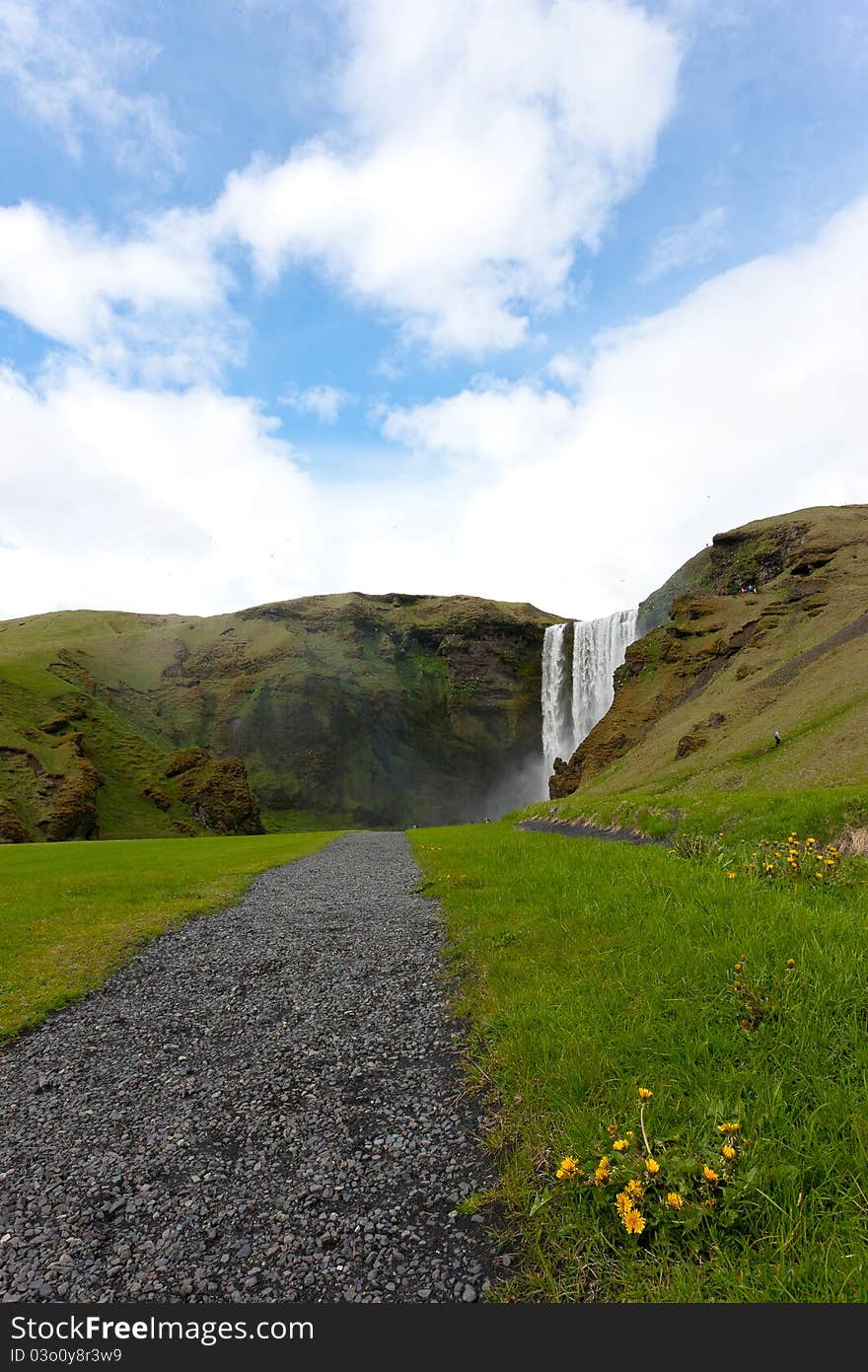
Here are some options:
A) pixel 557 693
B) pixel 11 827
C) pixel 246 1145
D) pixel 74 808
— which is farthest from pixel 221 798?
pixel 246 1145

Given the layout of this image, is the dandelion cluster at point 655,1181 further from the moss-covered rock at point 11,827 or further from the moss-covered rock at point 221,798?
the moss-covered rock at point 221,798

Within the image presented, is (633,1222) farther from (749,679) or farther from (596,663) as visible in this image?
(596,663)

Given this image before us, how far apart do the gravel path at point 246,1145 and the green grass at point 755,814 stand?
11436 millimetres

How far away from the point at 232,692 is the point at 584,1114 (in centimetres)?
14092

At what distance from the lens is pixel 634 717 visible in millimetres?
69938

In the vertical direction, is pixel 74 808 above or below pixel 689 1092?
below

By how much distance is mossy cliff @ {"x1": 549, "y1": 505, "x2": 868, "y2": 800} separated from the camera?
36.2 meters

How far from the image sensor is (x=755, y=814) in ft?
59.2

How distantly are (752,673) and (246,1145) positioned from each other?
202 ft

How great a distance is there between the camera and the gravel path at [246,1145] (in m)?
4.06

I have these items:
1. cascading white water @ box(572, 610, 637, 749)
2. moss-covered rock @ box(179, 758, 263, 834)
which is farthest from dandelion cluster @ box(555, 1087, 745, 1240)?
moss-covered rock @ box(179, 758, 263, 834)

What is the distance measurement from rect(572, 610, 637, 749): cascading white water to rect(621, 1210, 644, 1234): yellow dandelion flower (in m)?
90.4

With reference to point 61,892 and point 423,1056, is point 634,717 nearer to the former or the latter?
point 61,892

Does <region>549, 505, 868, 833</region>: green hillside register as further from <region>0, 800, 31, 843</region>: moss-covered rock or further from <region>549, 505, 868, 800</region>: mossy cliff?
<region>0, 800, 31, 843</region>: moss-covered rock
